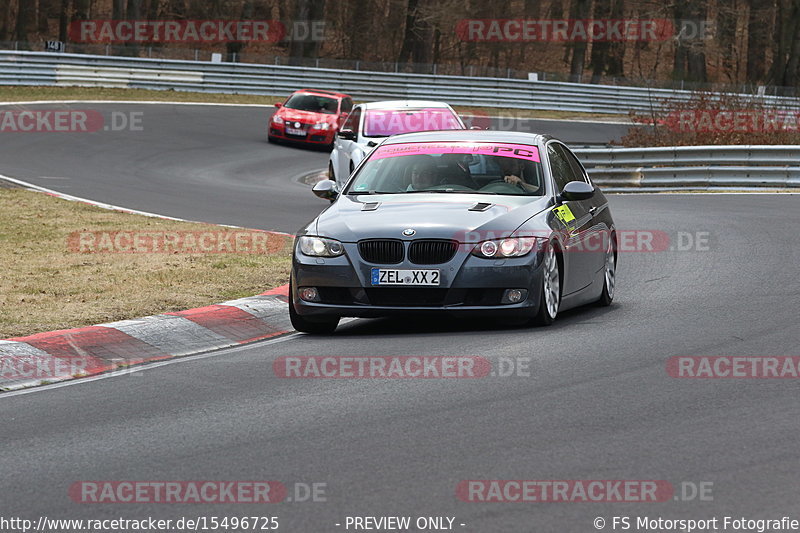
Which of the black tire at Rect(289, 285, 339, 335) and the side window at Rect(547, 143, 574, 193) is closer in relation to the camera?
the black tire at Rect(289, 285, 339, 335)

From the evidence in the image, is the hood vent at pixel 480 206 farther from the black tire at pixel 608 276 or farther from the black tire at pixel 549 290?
the black tire at pixel 608 276

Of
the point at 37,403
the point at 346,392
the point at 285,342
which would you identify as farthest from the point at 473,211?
the point at 37,403

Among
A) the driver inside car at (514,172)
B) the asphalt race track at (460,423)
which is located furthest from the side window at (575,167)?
the asphalt race track at (460,423)

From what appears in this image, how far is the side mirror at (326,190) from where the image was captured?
11172 millimetres

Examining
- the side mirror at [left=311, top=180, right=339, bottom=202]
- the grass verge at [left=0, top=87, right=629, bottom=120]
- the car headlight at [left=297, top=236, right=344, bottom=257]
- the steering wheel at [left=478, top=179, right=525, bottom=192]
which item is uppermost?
the steering wheel at [left=478, top=179, right=525, bottom=192]

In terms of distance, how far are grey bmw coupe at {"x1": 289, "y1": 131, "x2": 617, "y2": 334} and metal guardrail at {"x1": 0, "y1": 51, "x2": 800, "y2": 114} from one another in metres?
33.8

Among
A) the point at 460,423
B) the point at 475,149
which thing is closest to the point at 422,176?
the point at 475,149

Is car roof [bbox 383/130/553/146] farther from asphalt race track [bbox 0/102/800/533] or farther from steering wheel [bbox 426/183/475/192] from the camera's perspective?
asphalt race track [bbox 0/102/800/533]

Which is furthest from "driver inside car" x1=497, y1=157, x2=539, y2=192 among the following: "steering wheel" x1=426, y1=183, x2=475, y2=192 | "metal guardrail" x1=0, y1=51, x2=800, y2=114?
"metal guardrail" x1=0, y1=51, x2=800, y2=114

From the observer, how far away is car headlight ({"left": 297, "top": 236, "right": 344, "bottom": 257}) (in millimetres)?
10055

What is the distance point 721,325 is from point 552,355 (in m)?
1.85

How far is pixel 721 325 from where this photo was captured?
1016 centimetres

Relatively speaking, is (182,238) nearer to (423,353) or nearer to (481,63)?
(423,353)

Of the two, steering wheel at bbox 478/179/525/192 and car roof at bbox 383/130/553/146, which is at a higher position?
car roof at bbox 383/130/553/146
